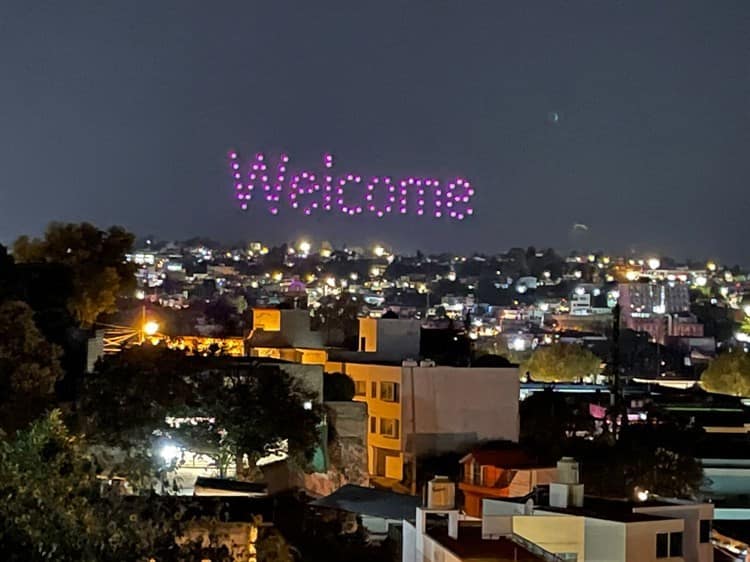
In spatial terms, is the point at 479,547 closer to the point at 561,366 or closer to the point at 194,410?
the point at 194,410

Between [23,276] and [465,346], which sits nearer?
[23,276]

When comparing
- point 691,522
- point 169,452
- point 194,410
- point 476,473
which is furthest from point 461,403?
point 691,522

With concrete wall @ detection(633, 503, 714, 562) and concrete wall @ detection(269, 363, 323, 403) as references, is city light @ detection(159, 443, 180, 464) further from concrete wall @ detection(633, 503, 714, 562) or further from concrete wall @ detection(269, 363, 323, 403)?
concrete wall @ detection(633, 503, 714, 562)

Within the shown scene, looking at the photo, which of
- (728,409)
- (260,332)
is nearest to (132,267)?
(260,332)

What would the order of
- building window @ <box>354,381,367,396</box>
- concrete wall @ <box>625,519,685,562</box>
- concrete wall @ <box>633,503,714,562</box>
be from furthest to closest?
1. building window @ <box>354,381,367,396</box>
2. concrete wall @ <box>633,503,714,562</box>
3. concrete wall @ <box>625,519,685,562</box>

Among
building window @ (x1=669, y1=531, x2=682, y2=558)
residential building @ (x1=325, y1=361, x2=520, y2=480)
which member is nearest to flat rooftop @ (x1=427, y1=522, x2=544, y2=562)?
building window @ (x1=669, y1=531, x2=682, y2=558)

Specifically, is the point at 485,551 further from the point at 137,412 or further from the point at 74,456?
the point at 137,412
